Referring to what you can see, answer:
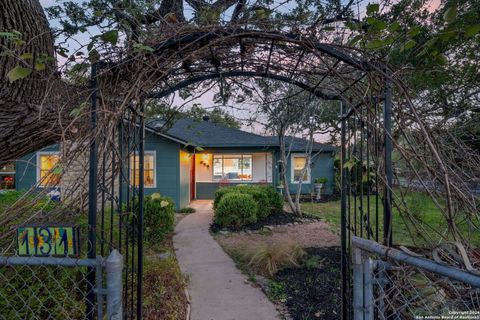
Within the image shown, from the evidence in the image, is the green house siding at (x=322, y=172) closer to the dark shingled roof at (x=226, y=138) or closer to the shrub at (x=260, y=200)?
the dark shingled roof at (x=226, y=138)

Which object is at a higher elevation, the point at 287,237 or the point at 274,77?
A: the point at 274,77

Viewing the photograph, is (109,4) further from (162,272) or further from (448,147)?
A: (448,147)

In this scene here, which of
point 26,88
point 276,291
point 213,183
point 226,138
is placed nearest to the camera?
point 26,88

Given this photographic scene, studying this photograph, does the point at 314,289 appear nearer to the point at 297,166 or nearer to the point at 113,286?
the point at 113,286

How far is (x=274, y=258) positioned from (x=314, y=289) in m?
0.94

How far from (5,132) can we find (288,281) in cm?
356

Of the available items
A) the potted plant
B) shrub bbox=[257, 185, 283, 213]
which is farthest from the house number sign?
the potted plant

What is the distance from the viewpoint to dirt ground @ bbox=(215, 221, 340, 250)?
6.07m

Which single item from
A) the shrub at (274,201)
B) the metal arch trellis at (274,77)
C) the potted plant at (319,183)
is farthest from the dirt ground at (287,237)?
the potted plant at (319,183)

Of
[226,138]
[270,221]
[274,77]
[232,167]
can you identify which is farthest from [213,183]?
[274,77]

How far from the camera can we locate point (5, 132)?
1.88 m

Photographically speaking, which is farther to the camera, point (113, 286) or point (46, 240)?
point (46, 240)

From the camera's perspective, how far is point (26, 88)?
6.18 ft

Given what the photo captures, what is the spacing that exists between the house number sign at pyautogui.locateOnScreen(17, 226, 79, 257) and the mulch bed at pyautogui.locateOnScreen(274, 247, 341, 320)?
2.47 m
